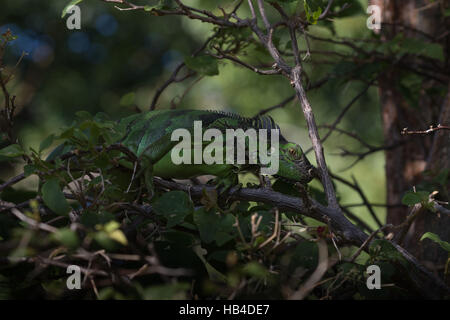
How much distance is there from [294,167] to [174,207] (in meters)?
0.71

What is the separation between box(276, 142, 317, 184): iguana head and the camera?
2.06 metres

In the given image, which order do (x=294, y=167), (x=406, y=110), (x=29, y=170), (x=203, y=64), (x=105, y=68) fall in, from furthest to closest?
(x=105, y=68) → (x=406, y=110) → (x=203, y=64) → (x=294, y=167) → (x=29, y=170)

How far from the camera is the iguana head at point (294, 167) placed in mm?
2061

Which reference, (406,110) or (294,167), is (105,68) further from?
(294,167)

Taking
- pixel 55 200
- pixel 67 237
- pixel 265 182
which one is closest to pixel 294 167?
pixel 265 182

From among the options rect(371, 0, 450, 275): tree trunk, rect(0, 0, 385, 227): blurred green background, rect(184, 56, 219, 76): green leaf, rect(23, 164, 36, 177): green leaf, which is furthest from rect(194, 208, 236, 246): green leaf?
rect(0, 0, 385, 227): blurred green background

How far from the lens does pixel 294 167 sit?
6.84ft

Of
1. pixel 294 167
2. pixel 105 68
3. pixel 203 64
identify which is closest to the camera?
pixel 294 167

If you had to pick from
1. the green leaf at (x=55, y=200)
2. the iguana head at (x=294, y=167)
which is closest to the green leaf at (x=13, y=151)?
the green leaf at (x=55, y=200)

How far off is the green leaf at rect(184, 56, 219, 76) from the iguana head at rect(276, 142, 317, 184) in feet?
1.96

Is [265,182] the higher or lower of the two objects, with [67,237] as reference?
higher

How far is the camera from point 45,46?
9312 mm

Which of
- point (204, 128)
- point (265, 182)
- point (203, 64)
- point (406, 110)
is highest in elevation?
point (406, 110)

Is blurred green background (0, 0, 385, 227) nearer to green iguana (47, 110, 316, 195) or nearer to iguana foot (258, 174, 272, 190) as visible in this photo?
green iguana (47, 110, 316, 195)
